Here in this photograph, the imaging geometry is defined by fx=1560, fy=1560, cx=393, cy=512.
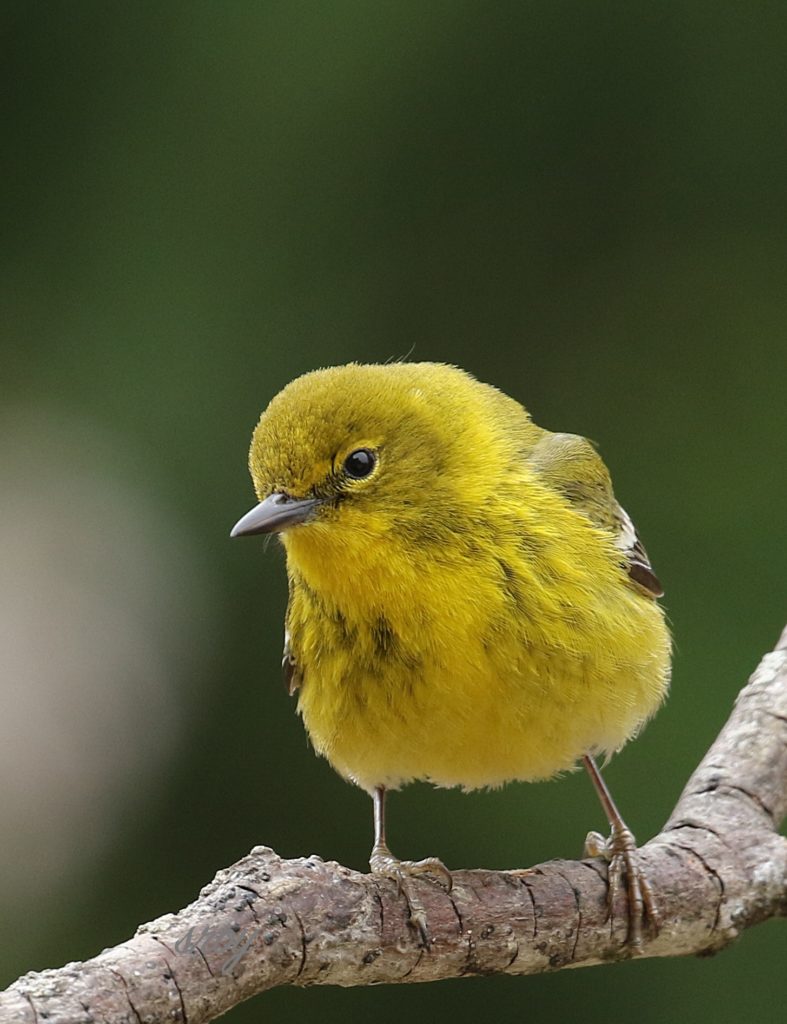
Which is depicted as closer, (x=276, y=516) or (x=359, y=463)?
(x=276, y=516)

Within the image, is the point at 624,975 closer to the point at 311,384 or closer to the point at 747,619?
the point at 747,619

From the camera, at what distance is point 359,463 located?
150 inches

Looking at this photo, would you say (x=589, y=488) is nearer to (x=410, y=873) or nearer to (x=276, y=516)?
(x=276, y=516)

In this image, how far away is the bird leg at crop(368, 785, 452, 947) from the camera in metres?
3.32

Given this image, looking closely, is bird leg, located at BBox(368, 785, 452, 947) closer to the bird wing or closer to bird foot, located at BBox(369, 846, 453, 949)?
bird foot, located at BBox(369, 846, 453, 949)

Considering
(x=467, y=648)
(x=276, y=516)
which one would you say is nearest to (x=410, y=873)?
(x=467, y=648)

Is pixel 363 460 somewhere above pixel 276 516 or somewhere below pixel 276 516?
above

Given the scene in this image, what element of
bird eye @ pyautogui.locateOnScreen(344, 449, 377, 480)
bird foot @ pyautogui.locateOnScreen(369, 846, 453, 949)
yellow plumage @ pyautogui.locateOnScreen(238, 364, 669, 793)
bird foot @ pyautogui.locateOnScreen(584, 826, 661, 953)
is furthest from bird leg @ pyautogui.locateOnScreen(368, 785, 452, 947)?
bird eye @ pyautogui.locateOnScreen(344, 449, 377, 480)

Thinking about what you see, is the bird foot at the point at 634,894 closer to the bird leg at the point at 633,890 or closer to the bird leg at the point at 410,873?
the bird leg at the point at 633,890

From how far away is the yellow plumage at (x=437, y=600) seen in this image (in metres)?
3.62

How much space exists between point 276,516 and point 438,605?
436 millimetres

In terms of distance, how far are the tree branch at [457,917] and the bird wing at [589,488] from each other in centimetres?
51

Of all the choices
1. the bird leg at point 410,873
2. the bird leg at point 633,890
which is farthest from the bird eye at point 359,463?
the bird leg at point 633,890

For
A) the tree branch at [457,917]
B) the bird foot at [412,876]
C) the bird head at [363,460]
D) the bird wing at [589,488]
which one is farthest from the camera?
the bird wing at [589,488]
